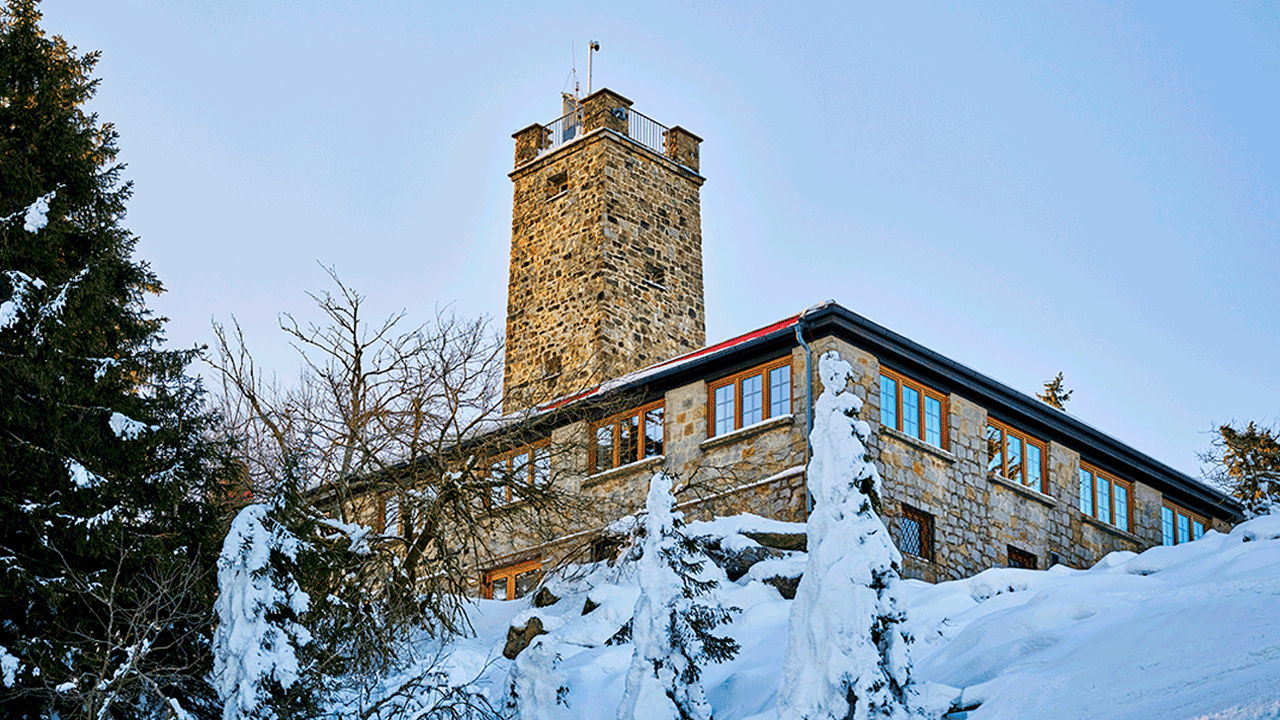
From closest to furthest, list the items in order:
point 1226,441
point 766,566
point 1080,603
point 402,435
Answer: point 1080,603 → point 766,566 → point 402,435 → point 1226,441

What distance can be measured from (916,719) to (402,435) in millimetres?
11759

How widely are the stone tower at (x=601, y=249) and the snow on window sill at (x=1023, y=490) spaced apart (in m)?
9.15

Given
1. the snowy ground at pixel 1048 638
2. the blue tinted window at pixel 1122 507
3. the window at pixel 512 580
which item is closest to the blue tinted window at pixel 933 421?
the snowy ground at pixel 1048 638

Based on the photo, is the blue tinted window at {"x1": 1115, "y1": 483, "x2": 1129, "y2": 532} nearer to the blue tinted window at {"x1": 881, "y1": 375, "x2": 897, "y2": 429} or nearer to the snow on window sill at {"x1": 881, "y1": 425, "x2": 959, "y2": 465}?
the snow on window sill at {"x1": 881, "y1": 425, "x2": 959, "y2": 465}

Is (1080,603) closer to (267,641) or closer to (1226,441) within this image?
(267,641)

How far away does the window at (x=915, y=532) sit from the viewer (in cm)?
2245

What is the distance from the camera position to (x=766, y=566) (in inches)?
785

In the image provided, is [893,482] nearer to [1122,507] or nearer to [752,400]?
[752,400]

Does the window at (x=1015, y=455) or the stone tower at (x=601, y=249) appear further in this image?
the stone tower at (x=601, y=249)

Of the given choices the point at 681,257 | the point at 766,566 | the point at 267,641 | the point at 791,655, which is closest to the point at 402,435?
the point at 766,566

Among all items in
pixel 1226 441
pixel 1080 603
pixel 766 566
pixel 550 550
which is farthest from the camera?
pixel 1226 441

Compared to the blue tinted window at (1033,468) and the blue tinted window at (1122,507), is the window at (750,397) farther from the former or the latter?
the blue tinted window at (1122,507)

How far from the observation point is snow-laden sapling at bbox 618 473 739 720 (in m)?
14.1

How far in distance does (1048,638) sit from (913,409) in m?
9.04
